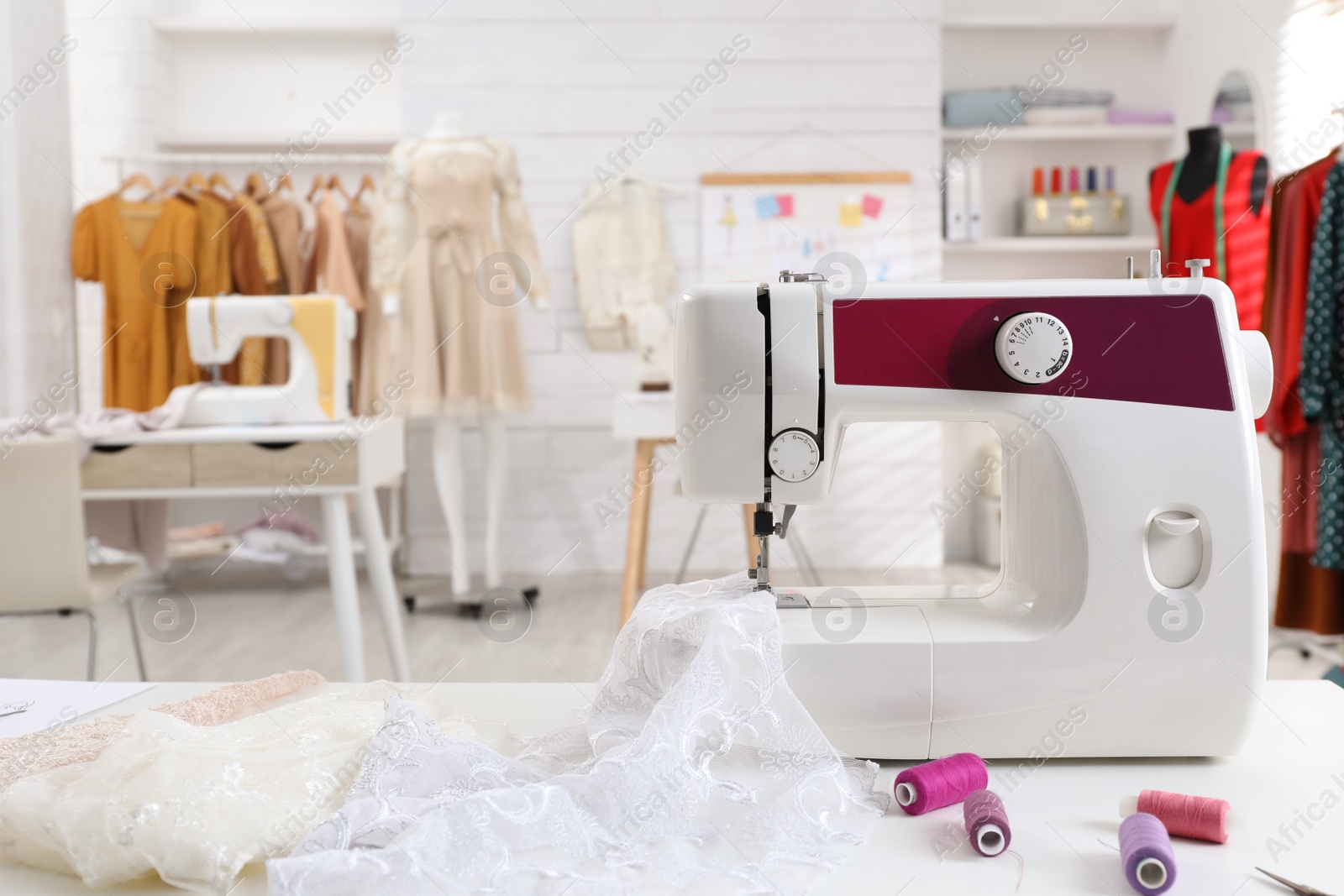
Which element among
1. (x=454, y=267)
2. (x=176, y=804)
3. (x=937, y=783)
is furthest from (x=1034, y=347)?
(x=454, y=267)

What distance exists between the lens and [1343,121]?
279 centimetres

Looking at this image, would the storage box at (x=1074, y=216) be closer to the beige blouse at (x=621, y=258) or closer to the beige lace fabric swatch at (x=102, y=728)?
the beige blouse at (x=621, y=258)

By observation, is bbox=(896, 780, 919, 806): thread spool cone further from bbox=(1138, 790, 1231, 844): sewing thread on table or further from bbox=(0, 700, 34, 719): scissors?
bbox=(0, 700, 34, 719): scissors

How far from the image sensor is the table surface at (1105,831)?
2.15ft

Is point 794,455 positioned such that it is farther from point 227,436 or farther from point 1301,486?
point 1301,486

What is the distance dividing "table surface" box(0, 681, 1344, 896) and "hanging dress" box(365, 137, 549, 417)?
3.15 metres

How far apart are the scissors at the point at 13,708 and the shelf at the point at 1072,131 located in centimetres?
437

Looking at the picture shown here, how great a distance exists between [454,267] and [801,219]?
159cm

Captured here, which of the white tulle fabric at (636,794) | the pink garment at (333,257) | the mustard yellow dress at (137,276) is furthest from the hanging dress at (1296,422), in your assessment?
the mustard yellow dress at (137,276)

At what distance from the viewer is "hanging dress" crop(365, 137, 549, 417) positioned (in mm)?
3936

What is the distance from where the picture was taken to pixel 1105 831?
74 centimetres

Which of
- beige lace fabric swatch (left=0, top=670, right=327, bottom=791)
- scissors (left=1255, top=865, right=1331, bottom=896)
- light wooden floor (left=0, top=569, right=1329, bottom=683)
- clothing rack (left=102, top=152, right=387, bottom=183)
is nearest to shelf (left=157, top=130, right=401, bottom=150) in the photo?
clothing rack (left=102, top=152, right=387, bottom=183)

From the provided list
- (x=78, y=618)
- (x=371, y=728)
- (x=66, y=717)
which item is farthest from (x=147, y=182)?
(x=371, y=728)

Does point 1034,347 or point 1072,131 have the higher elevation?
point 1072,131
